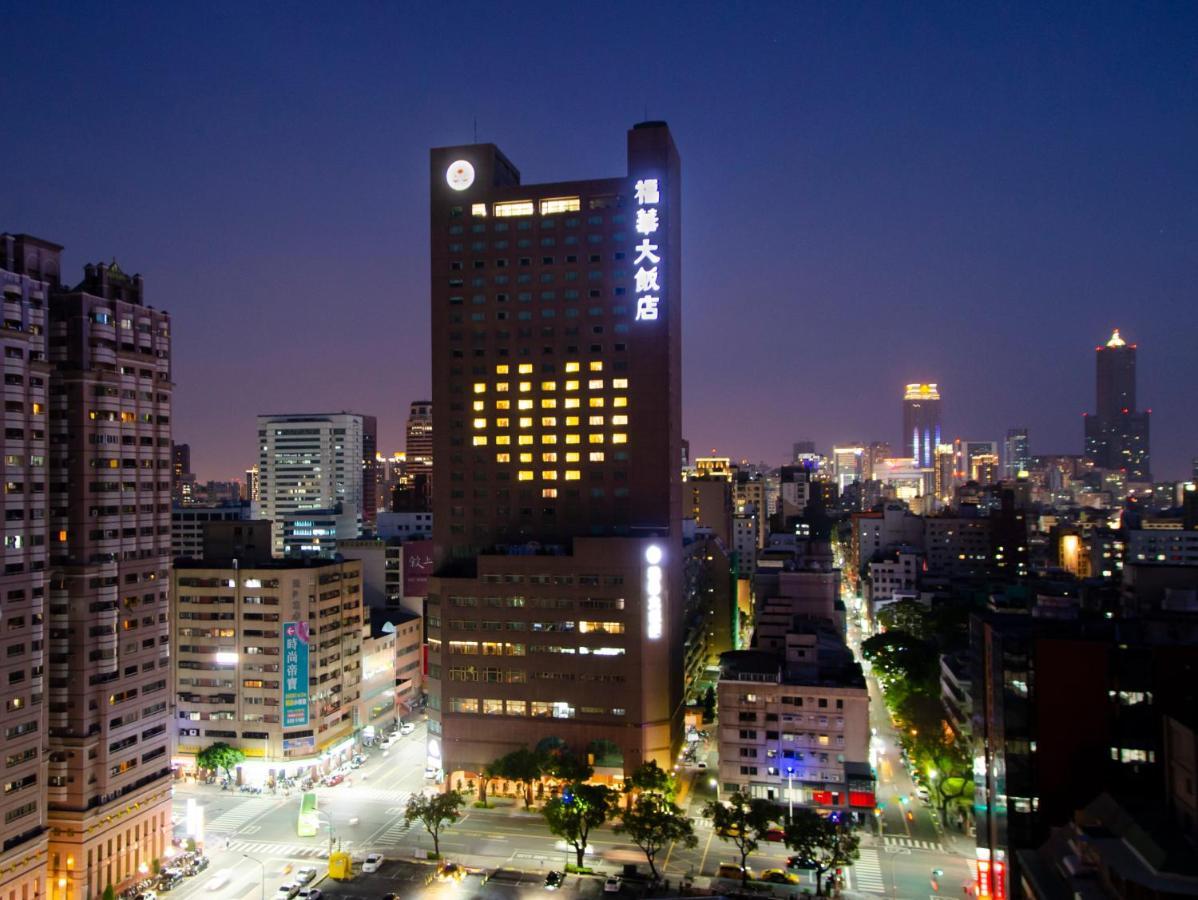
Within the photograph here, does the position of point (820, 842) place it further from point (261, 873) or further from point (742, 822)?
point (261, 873)

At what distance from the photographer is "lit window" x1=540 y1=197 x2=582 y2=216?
92.7 metres

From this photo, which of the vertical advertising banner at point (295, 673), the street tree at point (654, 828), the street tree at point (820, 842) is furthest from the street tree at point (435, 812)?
the vertical advertising banner at point (295, 673)

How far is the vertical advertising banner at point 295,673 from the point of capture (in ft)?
287

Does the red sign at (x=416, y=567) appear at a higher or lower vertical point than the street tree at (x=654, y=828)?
higher

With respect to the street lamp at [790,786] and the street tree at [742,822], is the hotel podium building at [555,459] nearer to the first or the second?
the street lamp at [790,786]

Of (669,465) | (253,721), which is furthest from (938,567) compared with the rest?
(253,721)

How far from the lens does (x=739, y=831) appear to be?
59.9m

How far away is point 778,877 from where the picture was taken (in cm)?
5975

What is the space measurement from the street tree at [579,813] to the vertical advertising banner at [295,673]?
3493cm

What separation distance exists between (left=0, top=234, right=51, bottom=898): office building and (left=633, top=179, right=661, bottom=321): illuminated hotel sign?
5308 cm

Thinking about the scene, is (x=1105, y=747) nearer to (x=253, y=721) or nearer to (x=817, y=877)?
(x=817, y=877)

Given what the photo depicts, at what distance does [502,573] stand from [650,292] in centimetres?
3269

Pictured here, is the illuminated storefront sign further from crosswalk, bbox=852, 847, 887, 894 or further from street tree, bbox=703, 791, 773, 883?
crosswalk, bbox=852, 847, 887, 894

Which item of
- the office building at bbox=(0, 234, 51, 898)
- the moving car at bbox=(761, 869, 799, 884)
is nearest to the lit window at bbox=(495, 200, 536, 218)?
the office building at bbox=(0, 234, 51, 898)
